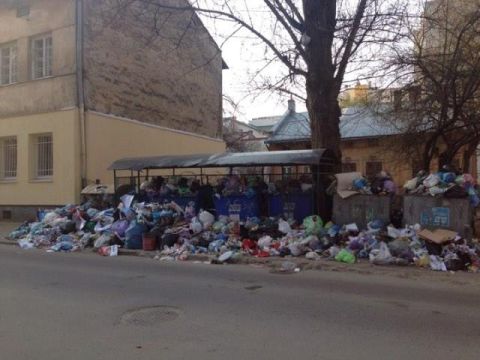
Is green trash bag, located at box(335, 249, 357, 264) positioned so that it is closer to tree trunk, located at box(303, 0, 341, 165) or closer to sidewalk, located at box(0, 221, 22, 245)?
tree trunk, located at box(303, 0, 341, 165)

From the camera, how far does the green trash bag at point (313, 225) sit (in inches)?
494

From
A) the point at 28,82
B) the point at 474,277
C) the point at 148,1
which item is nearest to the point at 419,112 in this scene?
the point at 474,277

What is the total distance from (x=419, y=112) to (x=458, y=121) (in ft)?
4.99

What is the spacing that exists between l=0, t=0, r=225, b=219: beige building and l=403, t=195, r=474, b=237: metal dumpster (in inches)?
370

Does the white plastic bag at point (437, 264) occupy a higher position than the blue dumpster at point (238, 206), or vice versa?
the blue dumpster at point (238, 206)

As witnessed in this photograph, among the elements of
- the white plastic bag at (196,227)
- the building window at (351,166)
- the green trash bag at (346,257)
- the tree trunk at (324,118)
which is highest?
the tree trunk at (324,118)

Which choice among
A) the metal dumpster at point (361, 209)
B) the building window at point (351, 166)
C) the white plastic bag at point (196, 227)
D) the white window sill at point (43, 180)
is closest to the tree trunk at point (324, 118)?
the metal dumpster at point (361, 209)

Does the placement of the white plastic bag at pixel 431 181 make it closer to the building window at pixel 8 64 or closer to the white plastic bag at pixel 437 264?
the white plastic bag at pixel 437 264

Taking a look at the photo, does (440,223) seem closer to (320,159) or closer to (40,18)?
(320,159)

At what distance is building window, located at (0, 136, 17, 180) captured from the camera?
21844mm

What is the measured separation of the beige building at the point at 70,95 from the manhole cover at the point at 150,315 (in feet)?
42.2

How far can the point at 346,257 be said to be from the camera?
11.0 metres

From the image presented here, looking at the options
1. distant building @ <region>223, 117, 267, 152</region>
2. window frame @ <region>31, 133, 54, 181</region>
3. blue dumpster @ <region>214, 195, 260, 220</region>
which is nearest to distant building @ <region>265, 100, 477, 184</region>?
blue dumpster @ <region>214, 195, 260, 220</region>

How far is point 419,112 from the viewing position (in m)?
15.5
